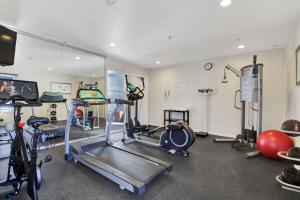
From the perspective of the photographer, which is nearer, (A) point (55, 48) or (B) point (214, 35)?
(B) point (214, 35)

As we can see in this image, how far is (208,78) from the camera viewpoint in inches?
205

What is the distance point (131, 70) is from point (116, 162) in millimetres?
4129

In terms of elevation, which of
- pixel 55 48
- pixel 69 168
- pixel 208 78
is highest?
pixel 55 48

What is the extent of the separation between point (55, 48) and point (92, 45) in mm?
897

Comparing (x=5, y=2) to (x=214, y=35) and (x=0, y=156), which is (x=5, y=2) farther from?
(x=214, y=35)

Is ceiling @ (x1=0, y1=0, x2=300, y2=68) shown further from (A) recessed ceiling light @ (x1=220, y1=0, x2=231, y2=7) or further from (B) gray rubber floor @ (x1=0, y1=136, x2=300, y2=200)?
(B) gray rubber floor @ (x1=0, y1=136, x2=300, y2=200)

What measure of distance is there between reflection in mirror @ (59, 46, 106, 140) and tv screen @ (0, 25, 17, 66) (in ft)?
6.12

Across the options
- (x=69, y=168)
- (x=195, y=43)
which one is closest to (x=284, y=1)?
(x=195, y=43)

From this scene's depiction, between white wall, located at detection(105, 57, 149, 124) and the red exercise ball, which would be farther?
white wall, located at detection(105, 57, 149, 124)

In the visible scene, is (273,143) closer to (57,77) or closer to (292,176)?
(292,176)

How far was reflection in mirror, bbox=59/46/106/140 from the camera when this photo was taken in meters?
4.05

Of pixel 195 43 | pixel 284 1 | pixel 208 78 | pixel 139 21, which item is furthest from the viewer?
pixel 208 78

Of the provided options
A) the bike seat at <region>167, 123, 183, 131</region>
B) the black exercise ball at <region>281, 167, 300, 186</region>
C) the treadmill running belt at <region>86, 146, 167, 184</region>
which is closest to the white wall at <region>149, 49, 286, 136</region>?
the bike seat at <region>167, 123, 183, 131</region>

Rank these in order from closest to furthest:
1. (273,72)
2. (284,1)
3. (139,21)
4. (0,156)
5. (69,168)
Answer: (284,1)
(69,168)
(139,21)
(0,156)
(273,72)
